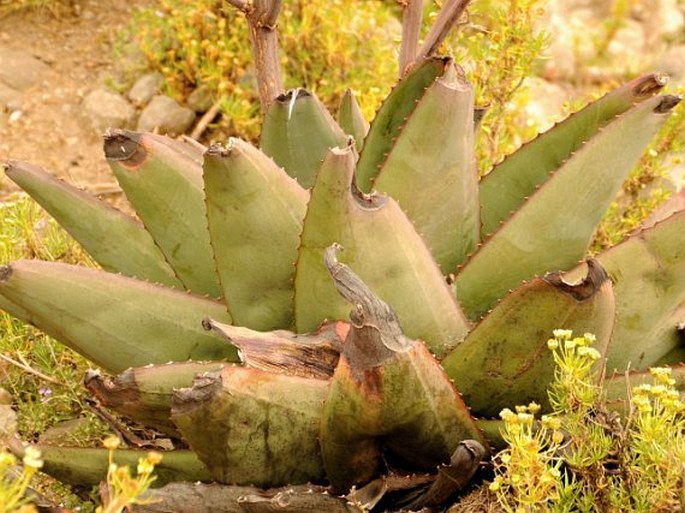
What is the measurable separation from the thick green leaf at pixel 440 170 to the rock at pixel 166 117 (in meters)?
3.24

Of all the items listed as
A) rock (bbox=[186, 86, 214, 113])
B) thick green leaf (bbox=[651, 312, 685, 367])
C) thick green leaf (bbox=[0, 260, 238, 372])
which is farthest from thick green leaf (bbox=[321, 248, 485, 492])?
rock (bbox=[186, 86, 214, 113])

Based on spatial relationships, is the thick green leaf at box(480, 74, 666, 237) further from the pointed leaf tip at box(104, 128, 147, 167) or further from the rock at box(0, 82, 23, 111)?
the rock at box(0, 82, 23, 111)

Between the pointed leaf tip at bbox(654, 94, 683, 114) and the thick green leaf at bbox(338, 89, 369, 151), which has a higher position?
the pointed leaf tip at bbox(654, 94, 683, 114)

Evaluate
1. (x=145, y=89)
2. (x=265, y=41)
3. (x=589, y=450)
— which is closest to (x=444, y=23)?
(x=265, y=41)

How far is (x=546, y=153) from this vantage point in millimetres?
2611

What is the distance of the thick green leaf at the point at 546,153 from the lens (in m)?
2.51

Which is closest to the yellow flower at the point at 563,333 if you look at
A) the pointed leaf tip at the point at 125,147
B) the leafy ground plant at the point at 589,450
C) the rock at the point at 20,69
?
the leafy ground plant at the point at 589,450

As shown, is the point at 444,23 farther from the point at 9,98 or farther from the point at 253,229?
the point at 9,98

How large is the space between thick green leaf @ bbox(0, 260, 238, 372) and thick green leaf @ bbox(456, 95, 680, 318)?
1.87 feet

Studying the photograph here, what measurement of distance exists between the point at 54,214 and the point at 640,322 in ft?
4.69

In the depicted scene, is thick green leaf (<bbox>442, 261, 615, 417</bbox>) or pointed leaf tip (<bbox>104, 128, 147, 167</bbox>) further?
pointed leaf tip (<bbox>104, 128, 147, 167</bbox>)

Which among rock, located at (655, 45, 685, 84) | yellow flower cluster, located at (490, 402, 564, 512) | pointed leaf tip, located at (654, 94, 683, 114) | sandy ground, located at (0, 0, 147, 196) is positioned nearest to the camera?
yellow flower cluster, located at (490, 402, 564, 512)

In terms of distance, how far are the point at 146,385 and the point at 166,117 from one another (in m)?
Result: 3.53

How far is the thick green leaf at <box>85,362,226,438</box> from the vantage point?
7.14 ft
